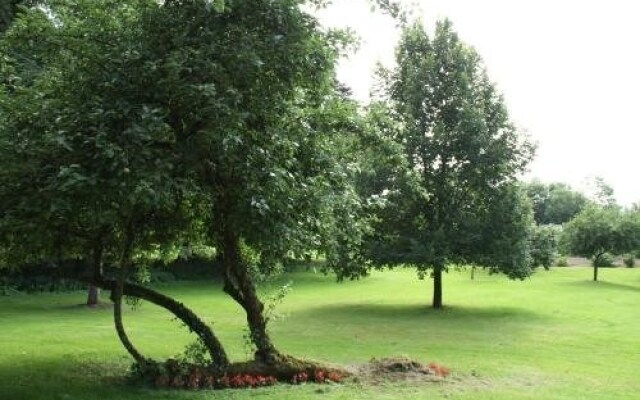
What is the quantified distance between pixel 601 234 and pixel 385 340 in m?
39.1

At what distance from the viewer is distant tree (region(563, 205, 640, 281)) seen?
177 ft

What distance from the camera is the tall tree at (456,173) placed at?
28938 mm

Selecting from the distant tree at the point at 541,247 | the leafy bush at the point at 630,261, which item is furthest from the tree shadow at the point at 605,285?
the leafy bush at the point at 630,261

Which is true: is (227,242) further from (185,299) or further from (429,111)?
(185,299)

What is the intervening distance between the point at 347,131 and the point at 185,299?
25.0m

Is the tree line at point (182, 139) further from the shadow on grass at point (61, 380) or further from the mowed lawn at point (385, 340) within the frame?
the mowed lawn at point (385, 340)

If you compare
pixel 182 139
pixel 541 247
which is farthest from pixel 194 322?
pixel 541 247

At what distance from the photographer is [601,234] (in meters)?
53.9

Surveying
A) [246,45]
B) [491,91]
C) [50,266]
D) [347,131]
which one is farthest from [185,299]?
[246,45]

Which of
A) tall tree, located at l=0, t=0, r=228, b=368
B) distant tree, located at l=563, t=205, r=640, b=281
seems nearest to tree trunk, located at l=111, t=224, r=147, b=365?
tall tree, located at l=0, t=0, r=228, b=368

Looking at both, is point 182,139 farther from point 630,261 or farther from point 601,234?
point 630,261

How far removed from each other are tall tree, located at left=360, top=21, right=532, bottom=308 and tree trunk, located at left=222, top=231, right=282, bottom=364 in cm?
1563

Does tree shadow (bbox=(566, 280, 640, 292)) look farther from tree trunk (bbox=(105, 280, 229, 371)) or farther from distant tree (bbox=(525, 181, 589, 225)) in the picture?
distant tree (bbox=(525, 181, 589, 225))

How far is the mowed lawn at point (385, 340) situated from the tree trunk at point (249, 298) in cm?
99
